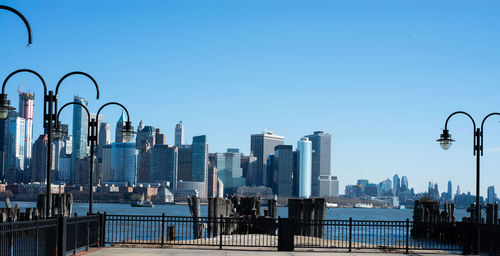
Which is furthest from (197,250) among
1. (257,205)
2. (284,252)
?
(257,205)

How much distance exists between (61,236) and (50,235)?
27.0 inches

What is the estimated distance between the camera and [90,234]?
2741cm

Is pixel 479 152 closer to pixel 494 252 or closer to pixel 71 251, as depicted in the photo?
pixel 494 252

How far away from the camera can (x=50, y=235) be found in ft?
72.4

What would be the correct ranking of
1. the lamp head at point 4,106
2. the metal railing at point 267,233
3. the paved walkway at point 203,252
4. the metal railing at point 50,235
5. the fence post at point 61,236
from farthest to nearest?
the metal railing at point 267,233 < the paved walkway at point 203,252 < the fence post at point 61,236 < the lamp head at point 4,106 < the metal railing at point 50,235

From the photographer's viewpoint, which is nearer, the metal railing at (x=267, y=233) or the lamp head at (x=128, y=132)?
A: the metal railing at (x=267, y=233)

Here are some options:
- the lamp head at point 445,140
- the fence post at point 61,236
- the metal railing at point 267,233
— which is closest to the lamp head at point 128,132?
the metal railing at point 267,233

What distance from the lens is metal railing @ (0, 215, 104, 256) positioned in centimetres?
1842

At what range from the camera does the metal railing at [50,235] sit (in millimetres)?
18422

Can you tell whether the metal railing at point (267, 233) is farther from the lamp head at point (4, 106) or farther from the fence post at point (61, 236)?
the lamp head at point (4, 106)

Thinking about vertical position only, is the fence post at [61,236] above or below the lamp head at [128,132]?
below

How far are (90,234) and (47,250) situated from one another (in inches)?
215

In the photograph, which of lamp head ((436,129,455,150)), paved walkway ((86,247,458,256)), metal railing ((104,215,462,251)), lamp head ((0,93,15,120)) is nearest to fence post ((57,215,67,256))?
paved walkway ((86,247,458,256))

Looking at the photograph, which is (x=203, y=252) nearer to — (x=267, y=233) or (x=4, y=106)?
(x=4, y=106)
